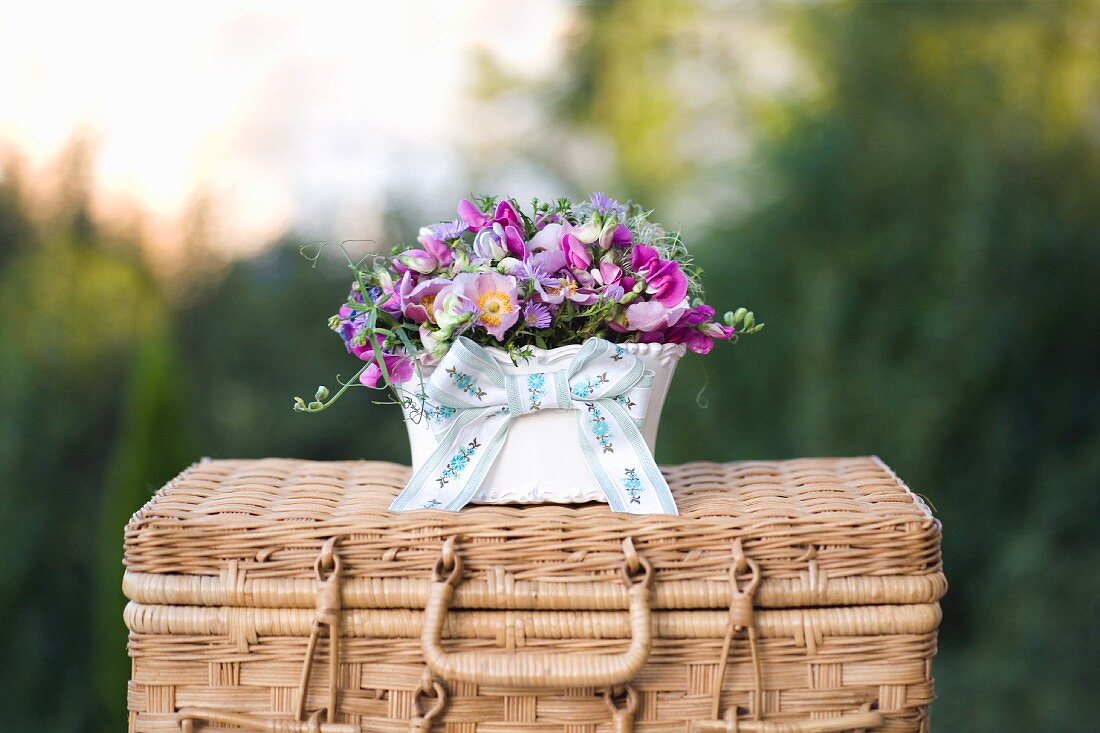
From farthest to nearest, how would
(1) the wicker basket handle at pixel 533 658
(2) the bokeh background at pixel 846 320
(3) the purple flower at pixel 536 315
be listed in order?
(2) the bokeh background at pixel 846 320, (3) the purple flower at pixel 536 315, (1) the wicker basket handle at pixel 533 658

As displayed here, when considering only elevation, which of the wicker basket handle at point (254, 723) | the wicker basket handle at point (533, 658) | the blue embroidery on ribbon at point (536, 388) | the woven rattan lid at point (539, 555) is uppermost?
the blue embroidery on ribbon at point (536, 388)

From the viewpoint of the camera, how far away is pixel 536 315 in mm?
1066

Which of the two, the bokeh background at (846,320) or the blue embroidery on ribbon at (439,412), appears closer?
the blue embroidery on ribbon at (439,412)

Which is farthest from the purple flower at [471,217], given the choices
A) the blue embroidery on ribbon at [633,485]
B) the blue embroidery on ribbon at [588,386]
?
the blue embroidery on ribbon at [633,485]

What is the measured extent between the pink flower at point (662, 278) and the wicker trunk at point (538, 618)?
0.23 metres

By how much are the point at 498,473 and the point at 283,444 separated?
2.62 meters

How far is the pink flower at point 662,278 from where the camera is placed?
3.54 ft

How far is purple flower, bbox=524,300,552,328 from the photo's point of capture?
1.07 m

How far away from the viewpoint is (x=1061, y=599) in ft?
8.84

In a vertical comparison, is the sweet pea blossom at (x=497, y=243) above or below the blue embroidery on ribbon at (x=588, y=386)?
above

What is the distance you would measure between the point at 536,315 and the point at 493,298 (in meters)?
0.05

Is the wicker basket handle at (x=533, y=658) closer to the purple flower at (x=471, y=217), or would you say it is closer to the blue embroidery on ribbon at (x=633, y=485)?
the blue embroidery on ribbon at (x=633, y=485)

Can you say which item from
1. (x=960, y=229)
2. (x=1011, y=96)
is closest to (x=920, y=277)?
(x=960, y=229)

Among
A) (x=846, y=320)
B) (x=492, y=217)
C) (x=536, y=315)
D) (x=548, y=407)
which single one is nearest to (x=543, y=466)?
(x=548, y=407)
